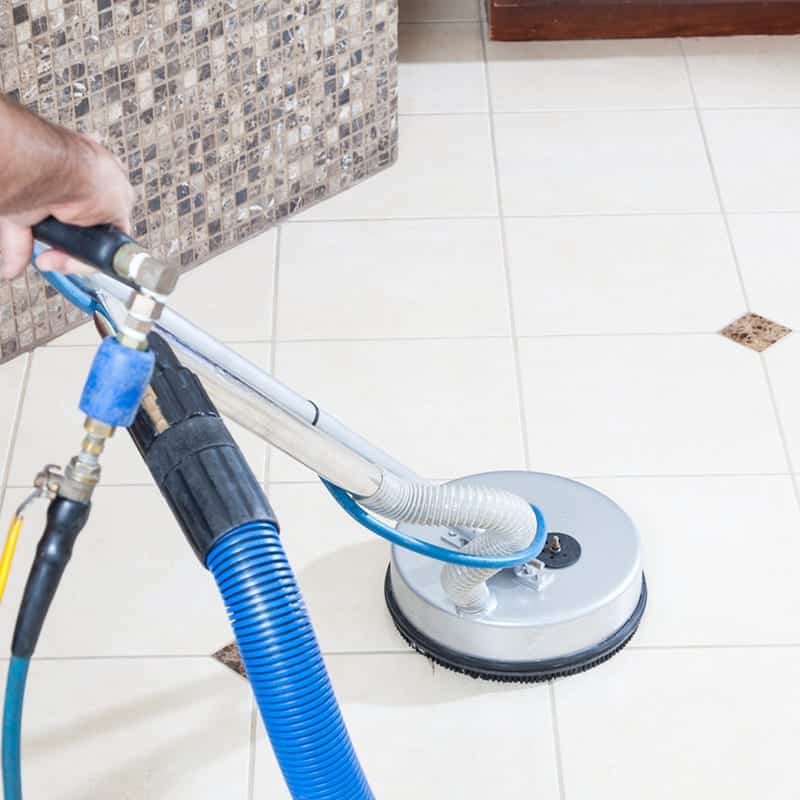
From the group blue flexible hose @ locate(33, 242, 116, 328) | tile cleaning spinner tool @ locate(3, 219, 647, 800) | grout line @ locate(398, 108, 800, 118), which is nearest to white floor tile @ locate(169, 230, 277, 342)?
grout line @ locate(398, 108, 800, 118)

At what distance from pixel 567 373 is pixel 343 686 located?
82 cm

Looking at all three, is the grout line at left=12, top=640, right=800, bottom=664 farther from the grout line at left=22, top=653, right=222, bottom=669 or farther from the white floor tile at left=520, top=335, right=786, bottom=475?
the white floor tile at left=520, top=335, right=786, bottom=475

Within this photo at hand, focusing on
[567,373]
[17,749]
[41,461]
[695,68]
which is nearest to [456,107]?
[695,68]

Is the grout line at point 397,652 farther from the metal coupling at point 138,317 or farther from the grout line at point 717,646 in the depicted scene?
the metal coupling at point 138,317

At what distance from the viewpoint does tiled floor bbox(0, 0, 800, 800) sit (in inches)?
78.1

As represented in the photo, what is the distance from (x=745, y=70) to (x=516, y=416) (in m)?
1.46

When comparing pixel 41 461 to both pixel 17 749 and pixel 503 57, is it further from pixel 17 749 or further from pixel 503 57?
pixel 503 57

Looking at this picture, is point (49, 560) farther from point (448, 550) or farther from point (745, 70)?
point (745, 70)

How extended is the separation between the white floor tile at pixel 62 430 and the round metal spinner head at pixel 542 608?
45 centimetres

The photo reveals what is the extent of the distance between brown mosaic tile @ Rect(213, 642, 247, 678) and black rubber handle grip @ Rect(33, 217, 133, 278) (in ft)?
3.52

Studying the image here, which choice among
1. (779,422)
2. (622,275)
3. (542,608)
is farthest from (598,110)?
(542,608)

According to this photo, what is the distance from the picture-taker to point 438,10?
12.7ft

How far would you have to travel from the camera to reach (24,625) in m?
1.13

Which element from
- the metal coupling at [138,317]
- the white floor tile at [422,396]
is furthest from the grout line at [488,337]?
the metal coupling at [138,317]
